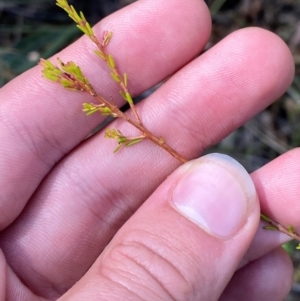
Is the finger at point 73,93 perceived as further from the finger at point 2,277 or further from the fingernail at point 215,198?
the fingernail at point 215,198

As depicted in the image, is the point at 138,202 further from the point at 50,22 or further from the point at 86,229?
the point at 50,22

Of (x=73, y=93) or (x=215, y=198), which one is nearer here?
(x=215, y=198)

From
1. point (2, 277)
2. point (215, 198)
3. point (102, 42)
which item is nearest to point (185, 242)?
point (215, 198)

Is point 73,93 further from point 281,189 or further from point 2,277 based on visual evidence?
point 281,189

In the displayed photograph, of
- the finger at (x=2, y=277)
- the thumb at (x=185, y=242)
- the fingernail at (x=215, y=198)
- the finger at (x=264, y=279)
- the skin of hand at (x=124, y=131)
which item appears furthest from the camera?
the finger at (x=264, y=279)

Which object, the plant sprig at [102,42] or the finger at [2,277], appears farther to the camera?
the finger at [2,277]

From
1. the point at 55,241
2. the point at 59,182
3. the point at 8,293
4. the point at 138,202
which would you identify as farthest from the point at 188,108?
the point at 8,293

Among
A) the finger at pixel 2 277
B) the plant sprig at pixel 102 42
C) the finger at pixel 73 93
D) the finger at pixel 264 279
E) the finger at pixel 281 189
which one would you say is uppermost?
the plant sprig at pixel 102 42

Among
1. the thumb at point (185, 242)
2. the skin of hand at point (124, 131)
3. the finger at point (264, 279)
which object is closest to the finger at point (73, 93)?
the skin of hand at point (124, 131)
